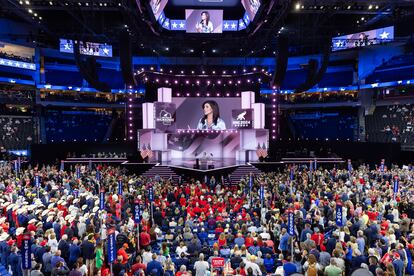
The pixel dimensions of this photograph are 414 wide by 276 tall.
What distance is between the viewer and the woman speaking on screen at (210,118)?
2964 centimetres

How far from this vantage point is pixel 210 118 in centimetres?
2973

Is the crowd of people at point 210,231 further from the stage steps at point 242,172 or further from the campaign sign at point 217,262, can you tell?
the stage steps at point 242,172

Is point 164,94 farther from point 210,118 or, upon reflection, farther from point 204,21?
point 204,21

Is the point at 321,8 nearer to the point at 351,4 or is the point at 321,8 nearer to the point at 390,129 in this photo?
the point at 351,4

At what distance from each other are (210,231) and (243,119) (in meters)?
17.2

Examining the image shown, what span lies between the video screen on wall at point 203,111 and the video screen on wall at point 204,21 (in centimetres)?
669

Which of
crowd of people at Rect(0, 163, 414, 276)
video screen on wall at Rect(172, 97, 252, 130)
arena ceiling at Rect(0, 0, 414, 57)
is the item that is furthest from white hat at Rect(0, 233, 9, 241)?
video screen on wall at Rect(172, 97, 252, 130)

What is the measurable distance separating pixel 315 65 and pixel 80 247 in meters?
17.4

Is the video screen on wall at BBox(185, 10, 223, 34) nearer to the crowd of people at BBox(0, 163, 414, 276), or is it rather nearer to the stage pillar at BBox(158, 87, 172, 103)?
the stage pillar at BBox(158, 87, 172, 103)

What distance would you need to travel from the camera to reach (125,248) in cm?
941

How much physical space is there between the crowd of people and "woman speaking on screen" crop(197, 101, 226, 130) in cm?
1171

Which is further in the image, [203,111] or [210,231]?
[203,111]

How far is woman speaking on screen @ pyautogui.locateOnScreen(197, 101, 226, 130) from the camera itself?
97.2 ft

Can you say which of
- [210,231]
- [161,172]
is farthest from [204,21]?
[210,231]
